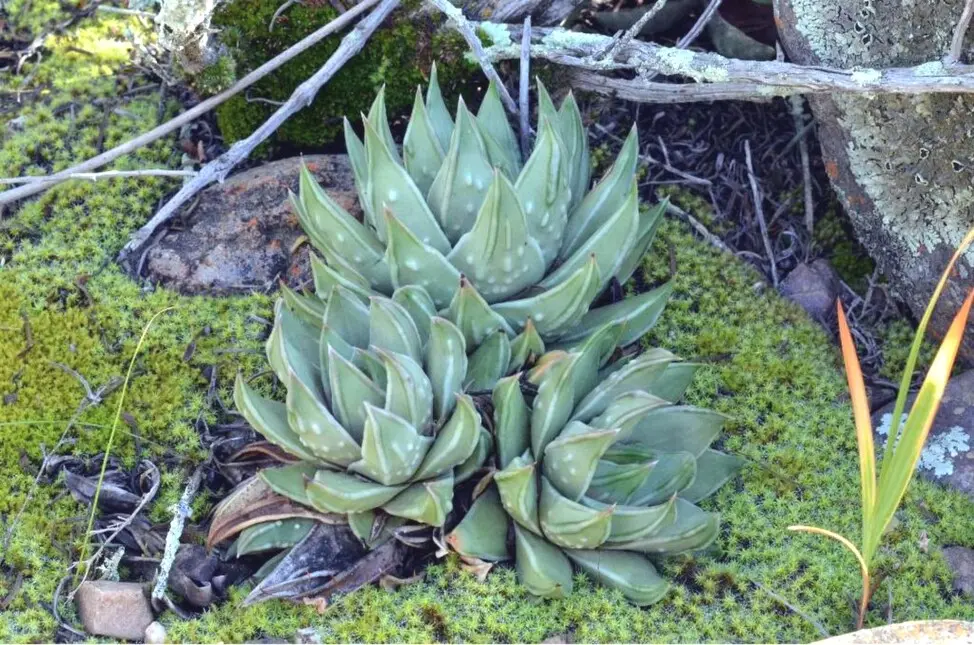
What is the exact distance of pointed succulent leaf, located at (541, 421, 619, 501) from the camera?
7.55 feet

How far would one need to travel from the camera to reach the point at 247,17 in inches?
136

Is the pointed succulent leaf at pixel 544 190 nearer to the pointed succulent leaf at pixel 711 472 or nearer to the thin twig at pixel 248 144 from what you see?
the pointed succulent leaf at pixel 711 472

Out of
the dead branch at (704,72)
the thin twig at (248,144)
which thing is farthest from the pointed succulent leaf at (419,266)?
the dead branch at (704,72)

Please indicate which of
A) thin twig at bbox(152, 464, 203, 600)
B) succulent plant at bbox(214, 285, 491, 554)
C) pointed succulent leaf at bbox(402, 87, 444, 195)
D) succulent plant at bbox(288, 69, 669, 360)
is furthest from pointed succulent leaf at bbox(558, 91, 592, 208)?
thin twig at bbox(152, 464, 203, 600)

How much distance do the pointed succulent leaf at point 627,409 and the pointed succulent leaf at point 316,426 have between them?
58cm

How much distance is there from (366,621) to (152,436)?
90 centimetres

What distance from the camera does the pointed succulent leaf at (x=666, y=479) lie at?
2.54 meters

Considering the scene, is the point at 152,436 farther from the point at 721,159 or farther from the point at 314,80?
the point at 721,159

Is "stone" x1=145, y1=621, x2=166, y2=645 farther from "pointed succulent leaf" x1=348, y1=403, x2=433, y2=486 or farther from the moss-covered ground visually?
"pointed succulent leaf" x1=348, y1=403, x2=433, y2=486

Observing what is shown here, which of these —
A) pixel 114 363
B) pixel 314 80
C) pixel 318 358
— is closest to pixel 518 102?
pixel 314 80

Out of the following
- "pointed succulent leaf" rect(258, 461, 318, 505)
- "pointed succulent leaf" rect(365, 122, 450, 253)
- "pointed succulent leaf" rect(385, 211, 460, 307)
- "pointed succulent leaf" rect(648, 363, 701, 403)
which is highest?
"pointed succulent leaf" rect(365, 122, 450, 253)

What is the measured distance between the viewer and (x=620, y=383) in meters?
2.56

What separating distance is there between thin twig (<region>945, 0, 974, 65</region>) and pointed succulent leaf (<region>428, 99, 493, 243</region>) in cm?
130

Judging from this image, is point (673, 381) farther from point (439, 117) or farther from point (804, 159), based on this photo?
point (804, 159)
